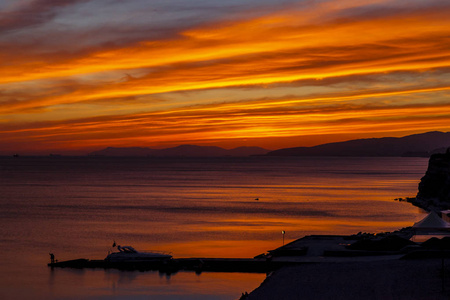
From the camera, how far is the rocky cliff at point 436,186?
343ft

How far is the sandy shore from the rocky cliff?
62569 mm

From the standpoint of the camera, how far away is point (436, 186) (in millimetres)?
112438

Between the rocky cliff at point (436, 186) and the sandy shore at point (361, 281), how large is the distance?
62.6m

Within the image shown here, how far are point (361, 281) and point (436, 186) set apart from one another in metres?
80.5

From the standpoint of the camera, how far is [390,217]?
92.2m

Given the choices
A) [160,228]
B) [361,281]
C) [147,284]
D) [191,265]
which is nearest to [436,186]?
[160,228]

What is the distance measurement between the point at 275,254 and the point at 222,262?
461 cm

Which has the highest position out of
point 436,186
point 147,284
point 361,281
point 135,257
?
point 436,186

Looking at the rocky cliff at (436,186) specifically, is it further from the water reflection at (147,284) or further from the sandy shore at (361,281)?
the water reflection at (147,284)

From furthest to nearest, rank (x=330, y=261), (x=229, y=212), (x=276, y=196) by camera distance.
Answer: (x=276, y=196)
(x=229, y=212)
(x=330, y=261)

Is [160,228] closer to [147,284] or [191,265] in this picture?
[191,265]

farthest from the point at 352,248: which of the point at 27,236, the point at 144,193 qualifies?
the point at 144,193

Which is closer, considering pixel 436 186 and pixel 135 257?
pixel 135 257

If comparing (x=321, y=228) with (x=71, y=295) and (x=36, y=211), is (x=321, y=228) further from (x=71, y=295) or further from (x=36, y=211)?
(x=36, y=211)
